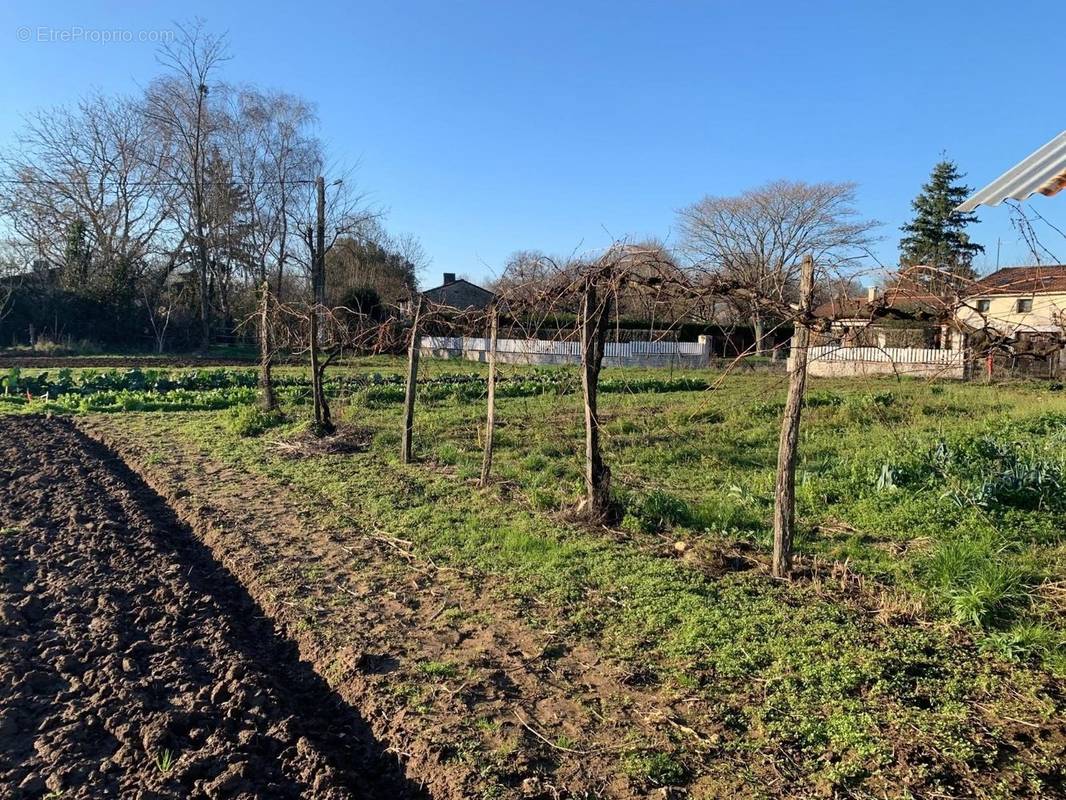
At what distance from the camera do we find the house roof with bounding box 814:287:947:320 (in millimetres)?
3818

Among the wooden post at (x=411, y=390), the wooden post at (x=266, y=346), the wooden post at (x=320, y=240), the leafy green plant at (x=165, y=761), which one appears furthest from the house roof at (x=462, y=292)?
the leafy green plant at (x=165, y=761)

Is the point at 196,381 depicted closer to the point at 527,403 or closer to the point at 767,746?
the point at 527,403

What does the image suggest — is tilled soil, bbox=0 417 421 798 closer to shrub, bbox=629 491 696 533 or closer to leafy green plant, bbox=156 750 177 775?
leafy green plant, bbox=156 750 177 775

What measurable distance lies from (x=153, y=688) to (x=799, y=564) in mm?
4264

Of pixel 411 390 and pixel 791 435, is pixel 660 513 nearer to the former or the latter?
pixel 791 435

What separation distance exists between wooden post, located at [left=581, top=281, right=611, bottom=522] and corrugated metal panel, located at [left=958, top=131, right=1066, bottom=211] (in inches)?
119

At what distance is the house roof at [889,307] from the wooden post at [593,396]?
2.16 m

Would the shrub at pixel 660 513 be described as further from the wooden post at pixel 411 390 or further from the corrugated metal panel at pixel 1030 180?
the wooden post at pixel 411 390

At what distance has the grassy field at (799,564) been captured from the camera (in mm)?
3068

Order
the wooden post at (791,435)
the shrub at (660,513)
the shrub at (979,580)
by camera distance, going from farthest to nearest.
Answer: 1. the shrub at (660,513)
2. the wooden post at (791,435)
3. the shrub at (979,580)

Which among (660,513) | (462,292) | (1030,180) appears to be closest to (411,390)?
(660,513)

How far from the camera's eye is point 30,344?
29734 mm

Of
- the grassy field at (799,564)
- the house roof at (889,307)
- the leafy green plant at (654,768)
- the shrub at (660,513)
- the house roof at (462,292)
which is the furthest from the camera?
the house roof at (462,292)

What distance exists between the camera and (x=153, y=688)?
366 cm
